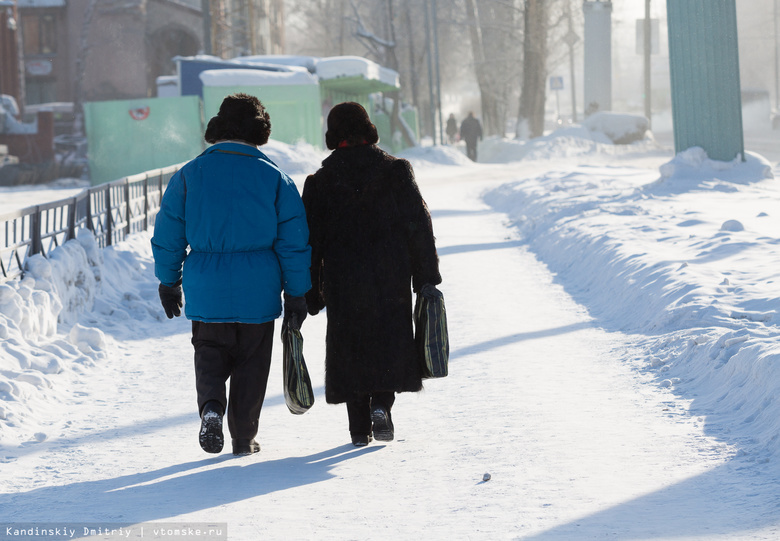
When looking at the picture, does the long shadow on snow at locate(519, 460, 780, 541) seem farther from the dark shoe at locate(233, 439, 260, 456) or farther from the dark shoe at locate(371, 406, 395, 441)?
the dark shoe at locate(233, 439, 260, 456)

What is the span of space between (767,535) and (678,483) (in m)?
0.61

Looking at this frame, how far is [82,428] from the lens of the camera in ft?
16.8

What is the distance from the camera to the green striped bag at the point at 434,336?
15.0 ft

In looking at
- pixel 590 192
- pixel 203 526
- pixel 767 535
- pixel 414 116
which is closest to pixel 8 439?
pixel 203 526

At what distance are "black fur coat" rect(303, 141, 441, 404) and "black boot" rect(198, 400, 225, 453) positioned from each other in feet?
1.90

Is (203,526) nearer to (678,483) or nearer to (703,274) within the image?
(678,483)

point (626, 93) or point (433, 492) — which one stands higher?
point (626, 93)

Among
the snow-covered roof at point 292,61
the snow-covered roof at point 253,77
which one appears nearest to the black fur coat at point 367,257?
the snow-covered roof at point 253,77

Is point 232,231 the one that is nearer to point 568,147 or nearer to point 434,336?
point 434,336

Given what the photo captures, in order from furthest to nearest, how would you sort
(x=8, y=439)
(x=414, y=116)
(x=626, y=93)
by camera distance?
(x=626, y=93), (x=414, y=116), (x=8, y=439)

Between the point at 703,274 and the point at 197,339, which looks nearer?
the point at 197,339

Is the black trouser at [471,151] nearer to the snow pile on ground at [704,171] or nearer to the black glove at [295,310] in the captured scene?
the snow pile on ground at [704,171]

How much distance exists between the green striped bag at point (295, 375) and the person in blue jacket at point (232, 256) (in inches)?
3.4

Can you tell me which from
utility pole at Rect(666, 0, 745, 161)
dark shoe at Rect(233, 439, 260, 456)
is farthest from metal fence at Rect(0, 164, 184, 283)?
utility pole at Rect(666, 0, 745, 161)
